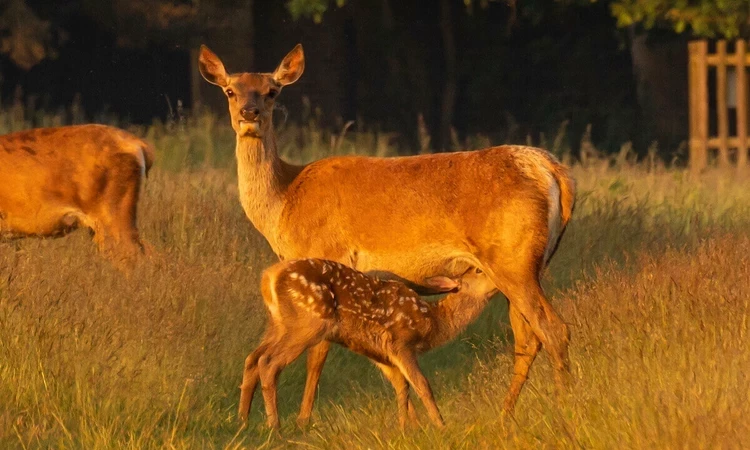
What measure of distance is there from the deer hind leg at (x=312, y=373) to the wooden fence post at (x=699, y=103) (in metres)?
12.0

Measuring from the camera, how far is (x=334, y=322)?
27.0ft

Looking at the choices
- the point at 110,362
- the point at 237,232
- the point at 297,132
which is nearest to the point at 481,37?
the point at 297,132

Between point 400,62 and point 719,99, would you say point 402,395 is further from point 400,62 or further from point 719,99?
point 400,62

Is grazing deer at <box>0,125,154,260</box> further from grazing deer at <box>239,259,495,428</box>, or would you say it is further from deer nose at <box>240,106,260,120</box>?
grazing deer at <box>239,259,495,428</box>

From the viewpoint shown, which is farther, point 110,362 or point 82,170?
point 82,170

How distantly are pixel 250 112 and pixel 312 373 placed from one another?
5.59 feet

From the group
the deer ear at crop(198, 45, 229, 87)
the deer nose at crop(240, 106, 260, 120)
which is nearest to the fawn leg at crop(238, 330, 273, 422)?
the deer nose at crop(240, 106, 260, 120)

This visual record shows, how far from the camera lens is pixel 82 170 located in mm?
10875

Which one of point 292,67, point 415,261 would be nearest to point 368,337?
point 415,261

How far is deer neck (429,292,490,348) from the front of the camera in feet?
28.3

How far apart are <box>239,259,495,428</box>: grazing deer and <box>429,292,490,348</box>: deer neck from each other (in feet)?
0.41

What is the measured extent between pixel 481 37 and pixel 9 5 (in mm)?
8207

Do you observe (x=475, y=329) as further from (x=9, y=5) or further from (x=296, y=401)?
(x=9, y=5)

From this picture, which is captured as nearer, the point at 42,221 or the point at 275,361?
the point at 275,361
